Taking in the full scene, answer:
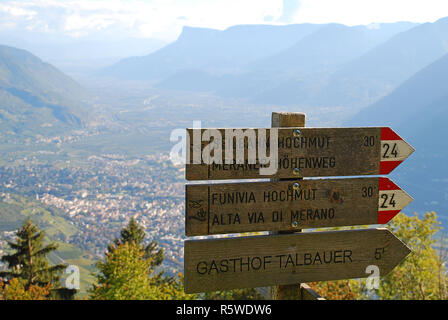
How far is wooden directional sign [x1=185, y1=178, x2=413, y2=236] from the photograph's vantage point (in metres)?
3.08

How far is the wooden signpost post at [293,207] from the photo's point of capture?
121 inches

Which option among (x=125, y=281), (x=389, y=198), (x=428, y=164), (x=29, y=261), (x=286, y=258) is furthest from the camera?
(x=428, y=164)

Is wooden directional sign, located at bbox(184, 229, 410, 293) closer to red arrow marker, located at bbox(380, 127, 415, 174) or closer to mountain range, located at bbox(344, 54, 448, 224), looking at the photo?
red arrow marker, located at bbox(380, 127, 415, 174)

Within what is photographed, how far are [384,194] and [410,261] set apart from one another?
1567 centimetres

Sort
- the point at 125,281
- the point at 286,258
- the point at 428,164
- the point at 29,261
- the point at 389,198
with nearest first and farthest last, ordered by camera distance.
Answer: the point at 286,258, the point at 389,198, the point at 125,281, the point at 29,261, the point at 428,164

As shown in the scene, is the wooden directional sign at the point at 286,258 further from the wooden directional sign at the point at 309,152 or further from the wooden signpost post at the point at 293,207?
the wooden directional sign at the point at 309,152

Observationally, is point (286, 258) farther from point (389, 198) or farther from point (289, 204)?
point (389, 198)

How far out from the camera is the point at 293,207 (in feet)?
10.6

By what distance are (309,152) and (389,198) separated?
2.36 ft

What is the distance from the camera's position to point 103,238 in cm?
10112

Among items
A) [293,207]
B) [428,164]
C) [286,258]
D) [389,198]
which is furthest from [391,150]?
[428,164]

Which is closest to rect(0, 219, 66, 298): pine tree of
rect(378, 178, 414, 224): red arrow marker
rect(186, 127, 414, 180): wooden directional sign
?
rect(186, 127, 414, 180): wooden directional sign
